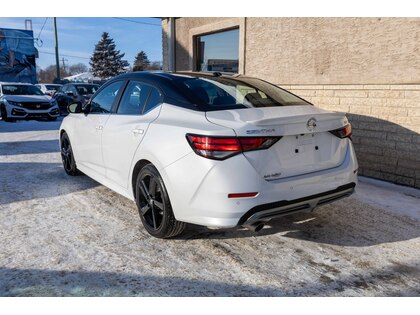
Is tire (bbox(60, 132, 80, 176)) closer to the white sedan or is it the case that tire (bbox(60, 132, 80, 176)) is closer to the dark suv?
the white sedan

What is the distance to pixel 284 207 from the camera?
2.88 meters

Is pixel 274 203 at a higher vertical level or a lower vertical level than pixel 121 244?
higher

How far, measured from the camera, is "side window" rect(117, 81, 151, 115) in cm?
373

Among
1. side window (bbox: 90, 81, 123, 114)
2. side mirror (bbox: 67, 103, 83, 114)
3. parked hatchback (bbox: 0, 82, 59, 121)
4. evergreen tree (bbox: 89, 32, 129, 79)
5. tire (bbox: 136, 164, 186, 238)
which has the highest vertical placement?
evergreen tree (bbox: 89, 32, 129, 79)

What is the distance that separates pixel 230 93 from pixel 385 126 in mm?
3222

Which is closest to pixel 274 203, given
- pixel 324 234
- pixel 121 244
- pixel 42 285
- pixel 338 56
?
pixel 324 234

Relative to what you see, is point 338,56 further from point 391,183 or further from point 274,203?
point 274,203

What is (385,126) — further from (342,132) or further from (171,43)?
(171,43)

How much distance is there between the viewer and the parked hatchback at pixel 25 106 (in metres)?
13.0

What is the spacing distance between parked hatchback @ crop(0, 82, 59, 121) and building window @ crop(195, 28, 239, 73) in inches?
254

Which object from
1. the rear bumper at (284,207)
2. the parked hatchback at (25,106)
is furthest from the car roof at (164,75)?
the parked hatchback at (25,106)

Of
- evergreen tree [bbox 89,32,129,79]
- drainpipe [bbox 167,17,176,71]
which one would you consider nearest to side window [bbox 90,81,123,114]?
drainpipe [bbox 167,17,176,71]
